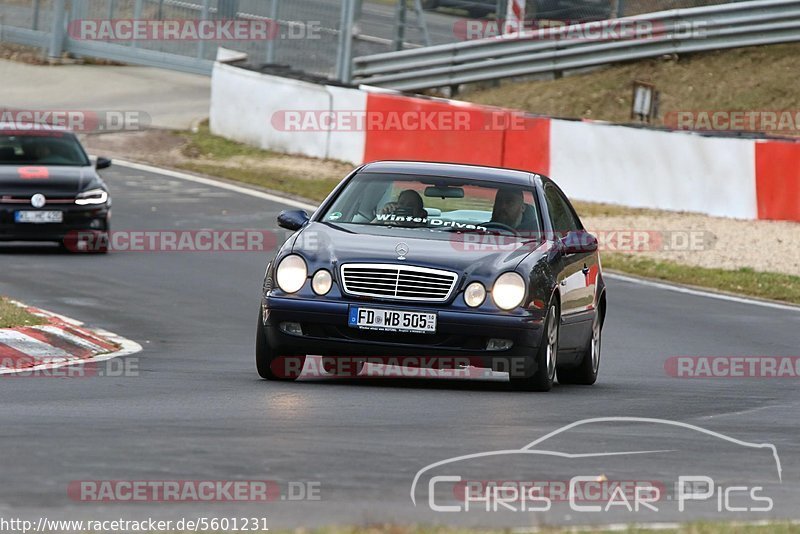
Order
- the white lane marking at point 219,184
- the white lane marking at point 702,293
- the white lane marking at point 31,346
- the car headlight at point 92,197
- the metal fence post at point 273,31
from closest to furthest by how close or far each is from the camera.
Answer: the white lane marking at point 31,346 < the white lane marking at point 702,293 < the car headlight at point 92,197 < the white lane marking at point 219,184 < the metal fence post at point 273,31

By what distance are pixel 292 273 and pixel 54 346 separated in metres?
2.62

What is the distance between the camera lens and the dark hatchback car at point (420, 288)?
1006cm

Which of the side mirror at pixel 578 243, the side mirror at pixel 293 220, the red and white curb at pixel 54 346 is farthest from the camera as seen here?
the red and white curb at pixel 54 346

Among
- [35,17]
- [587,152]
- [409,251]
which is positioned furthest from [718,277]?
[35,17]

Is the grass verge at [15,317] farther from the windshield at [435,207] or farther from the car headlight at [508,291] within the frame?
the car headlight at [508,291]

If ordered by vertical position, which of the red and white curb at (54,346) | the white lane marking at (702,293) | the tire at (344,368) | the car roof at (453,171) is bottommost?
the red and white curb at (54,346)

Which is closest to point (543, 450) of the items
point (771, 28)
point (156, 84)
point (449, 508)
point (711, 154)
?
point (449, 508)

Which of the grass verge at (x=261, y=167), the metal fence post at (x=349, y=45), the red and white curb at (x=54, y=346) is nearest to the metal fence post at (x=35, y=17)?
the grass verge at (x=261, y=167)

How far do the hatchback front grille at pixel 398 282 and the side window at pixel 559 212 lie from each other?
4.87ft

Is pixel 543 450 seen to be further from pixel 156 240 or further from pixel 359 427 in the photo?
pixel 156 240

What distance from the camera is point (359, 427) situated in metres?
8.22

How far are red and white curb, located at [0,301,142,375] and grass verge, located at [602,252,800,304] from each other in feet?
27.0

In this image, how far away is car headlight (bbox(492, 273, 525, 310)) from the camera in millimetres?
10125

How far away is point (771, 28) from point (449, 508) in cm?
2495
